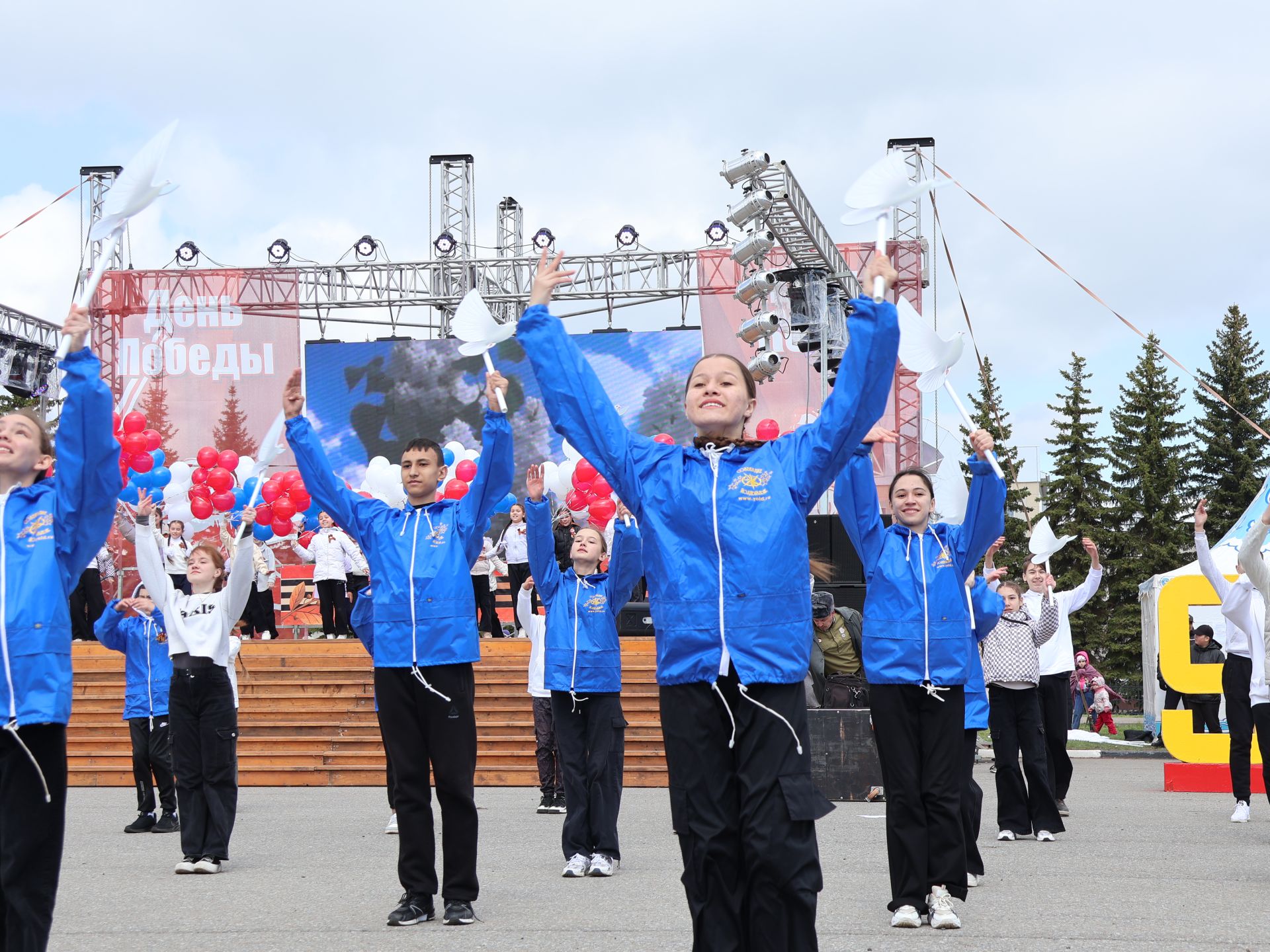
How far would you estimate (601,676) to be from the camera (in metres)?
8.59

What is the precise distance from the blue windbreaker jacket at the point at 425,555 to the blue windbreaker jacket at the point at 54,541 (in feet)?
6.39

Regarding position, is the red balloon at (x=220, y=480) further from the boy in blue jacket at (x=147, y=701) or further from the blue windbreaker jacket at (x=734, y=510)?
the blue windbreaker jacket at (x=734, y=510)

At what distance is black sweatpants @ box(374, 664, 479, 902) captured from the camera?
20.7 ft

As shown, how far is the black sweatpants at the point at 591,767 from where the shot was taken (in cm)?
818

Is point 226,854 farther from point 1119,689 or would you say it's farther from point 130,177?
point 1119,689

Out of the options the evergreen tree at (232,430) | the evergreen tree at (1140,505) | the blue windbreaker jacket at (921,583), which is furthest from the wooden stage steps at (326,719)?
the evergreen tree at (1140,505)

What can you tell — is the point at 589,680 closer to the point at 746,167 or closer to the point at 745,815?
the point at 745,815

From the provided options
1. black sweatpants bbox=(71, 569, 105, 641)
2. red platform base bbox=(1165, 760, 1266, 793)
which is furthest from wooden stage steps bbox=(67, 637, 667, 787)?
red platform base bbox=(1165, 760, 1266, 793)

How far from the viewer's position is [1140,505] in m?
41.8

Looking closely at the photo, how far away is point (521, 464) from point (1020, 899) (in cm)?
2271

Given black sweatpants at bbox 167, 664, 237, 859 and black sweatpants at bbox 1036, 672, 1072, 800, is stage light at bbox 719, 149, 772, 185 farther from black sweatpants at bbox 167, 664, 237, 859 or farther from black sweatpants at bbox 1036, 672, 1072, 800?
black sweatpants at bbox 167, 664, 237, 859

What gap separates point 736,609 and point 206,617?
5433mm

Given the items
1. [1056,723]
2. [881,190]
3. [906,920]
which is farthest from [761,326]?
[881,190]

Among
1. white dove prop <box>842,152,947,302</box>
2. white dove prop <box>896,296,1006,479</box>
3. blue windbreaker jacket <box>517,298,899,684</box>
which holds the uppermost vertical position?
white dove prop <box>842,152,947,302</box>
